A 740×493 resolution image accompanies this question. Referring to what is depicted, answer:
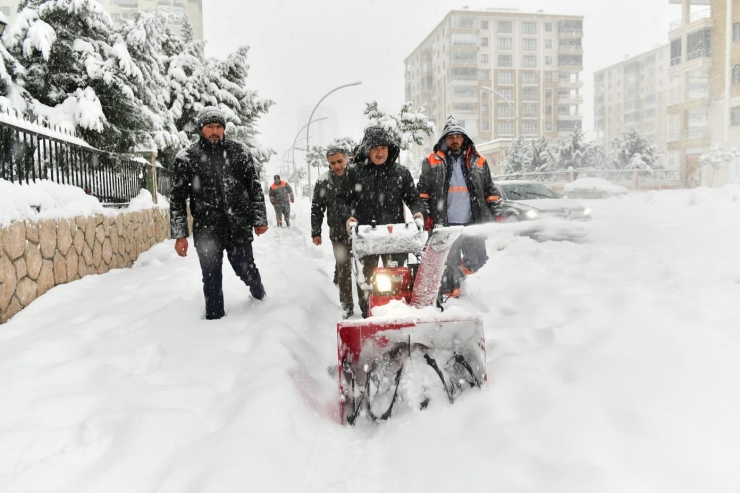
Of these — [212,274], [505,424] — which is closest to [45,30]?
[212,274]

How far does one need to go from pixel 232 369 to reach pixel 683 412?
2669 mm

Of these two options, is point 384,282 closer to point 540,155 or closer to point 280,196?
point 280,196

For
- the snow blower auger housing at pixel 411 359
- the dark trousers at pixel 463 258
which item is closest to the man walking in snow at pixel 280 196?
the dark trousers at pixel 463 258

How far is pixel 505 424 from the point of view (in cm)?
253

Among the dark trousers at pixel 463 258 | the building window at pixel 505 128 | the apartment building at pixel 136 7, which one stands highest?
the apartment building at pixel 136 7

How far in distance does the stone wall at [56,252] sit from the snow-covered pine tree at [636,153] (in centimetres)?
3770

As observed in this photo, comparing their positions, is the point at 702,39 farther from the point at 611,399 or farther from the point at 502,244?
the point at 611,399

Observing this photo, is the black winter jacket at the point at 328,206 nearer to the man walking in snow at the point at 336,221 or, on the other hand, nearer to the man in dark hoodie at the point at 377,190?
the man walking in snow at the point at 336,221

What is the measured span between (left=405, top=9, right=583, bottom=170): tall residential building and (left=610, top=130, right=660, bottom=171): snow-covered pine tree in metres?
37.4

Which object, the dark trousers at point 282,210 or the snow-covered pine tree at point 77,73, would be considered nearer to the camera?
the snow-covered pine tree at point 77,73

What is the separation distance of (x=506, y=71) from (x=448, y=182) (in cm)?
8193

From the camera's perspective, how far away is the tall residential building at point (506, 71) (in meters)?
76.5

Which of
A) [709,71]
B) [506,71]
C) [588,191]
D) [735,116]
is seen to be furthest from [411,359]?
[506,71]

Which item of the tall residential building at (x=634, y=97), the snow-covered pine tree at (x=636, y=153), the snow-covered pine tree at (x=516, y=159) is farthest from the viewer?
the tall residential building at (x=634, y=97)
